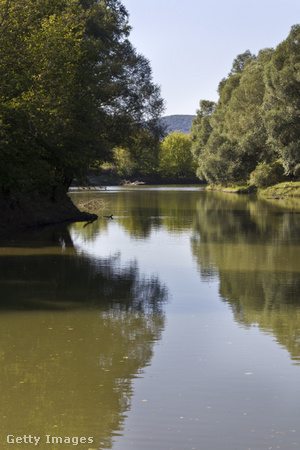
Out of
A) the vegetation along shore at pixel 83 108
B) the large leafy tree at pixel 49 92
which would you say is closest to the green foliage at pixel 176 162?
the vegetation along shore at pixel 83 108

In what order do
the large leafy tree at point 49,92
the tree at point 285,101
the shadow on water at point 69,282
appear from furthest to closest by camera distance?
the tree at point 285,101 → the large leafy tree at point 49,92 → the shadow on water at point 69,282

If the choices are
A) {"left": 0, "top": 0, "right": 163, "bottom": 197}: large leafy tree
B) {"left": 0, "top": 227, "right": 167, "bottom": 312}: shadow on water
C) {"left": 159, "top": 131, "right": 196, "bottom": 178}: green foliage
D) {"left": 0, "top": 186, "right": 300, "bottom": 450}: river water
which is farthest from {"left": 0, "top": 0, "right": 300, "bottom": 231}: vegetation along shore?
{"left": 159, "top": 131, "right": 196, "bottom": 178}: green foliage

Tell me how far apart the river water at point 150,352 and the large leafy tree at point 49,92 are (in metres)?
7.59

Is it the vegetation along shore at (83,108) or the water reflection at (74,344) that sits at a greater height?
the vegetation along shore at (83,108)

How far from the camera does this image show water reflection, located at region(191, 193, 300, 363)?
13000 mm

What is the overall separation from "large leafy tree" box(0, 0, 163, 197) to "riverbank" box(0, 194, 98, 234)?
84 centimetres

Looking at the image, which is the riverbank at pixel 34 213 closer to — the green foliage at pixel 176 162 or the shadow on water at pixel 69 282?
the shadow on water at pixel 69 282

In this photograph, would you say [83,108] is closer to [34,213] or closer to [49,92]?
[49,92]

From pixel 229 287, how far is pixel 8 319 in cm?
639

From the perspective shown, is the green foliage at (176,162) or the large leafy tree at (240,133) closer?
the large leafy tree at (240,133)

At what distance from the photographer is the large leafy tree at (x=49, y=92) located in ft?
88.7

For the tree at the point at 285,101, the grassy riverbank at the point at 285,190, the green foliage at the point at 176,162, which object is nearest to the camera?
the tree at the point at 285,101

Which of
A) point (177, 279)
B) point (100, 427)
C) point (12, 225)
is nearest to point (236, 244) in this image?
point (177, 279)

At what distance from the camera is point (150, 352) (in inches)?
414
